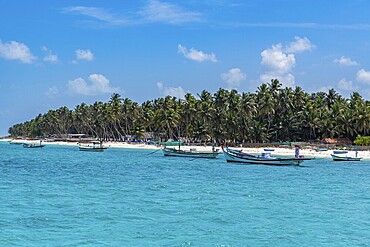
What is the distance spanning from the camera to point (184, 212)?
85.0 feet

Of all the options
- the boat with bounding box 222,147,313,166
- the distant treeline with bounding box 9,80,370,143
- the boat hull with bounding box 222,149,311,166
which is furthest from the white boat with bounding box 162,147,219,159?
the distant treeline with bounding box 9,80,370,143

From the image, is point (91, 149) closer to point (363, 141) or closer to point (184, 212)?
point (363, 141)

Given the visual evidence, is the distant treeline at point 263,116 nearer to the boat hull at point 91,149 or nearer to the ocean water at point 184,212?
the boat hull at point 91,149

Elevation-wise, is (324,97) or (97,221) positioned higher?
(324,97)

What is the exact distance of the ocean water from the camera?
66.0 ft

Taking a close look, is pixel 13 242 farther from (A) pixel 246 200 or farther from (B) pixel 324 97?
(B) pixel 324 97

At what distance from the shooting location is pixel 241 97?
10594 cm

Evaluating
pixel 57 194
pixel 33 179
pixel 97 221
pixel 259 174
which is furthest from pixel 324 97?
pixel 97 221

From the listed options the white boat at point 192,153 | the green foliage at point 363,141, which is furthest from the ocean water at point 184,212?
the green foliage at point 363,141

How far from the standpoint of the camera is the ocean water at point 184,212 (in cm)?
2012

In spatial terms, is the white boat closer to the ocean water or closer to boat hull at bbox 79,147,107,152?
boat hull at bbox 79,147,107,152

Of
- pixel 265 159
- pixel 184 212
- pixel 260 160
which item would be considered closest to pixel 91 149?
pixel 260 160

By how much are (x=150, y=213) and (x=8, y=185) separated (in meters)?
18.1

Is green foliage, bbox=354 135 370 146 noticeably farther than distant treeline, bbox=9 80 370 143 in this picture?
No
